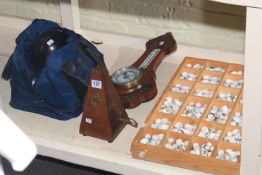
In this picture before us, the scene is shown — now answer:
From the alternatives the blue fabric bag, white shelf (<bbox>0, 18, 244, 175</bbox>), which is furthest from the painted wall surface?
the blue fabric bag

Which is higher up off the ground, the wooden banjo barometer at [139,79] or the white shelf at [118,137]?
the wooden banjo barometer at [139,79]

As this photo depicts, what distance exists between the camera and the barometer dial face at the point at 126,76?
4.13 feet

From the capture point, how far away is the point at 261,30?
0.86 meters

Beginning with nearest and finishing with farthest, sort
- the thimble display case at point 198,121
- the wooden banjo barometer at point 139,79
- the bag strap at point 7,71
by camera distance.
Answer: the thimble display case at point 198,121, the wooden banjo barometer at point 139,79, the bag strap at point 7,71

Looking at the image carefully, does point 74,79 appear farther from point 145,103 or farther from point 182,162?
point 182,162

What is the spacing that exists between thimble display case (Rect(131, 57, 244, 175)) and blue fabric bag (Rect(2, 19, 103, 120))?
186 millimetres

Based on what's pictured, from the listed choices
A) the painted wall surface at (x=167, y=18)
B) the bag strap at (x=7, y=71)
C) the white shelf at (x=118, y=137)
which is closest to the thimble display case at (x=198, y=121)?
the white shelf at (x=118, y=137)

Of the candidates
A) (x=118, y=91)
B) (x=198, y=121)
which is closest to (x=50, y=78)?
(x=118, y=91)

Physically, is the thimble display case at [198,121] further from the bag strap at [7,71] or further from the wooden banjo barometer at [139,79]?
the bag strap at [7,71]

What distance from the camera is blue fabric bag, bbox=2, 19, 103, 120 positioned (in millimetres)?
1260

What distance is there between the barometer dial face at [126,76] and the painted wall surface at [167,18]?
0.95 feet

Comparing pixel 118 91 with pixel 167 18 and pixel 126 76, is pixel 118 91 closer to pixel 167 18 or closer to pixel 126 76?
pixel 126 76

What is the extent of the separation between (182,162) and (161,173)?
1.8 inches

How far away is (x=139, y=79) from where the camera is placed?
1.26 m
